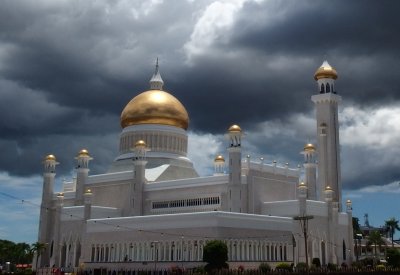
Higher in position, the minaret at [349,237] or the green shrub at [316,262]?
the minaret at [349,237]

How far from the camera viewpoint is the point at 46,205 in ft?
213

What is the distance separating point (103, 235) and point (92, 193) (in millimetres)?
10396

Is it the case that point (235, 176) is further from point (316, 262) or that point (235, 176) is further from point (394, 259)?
point (394, 259)

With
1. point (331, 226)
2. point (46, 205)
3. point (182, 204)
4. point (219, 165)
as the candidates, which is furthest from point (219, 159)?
point (46, 205)

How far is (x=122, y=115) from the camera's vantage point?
2687 inches

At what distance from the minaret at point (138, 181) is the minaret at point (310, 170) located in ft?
55.9

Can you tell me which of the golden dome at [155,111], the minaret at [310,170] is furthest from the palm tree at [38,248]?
the minaret at [310,170]

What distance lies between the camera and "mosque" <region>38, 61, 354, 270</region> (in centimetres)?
4875

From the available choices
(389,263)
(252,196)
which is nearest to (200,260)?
(252,196)

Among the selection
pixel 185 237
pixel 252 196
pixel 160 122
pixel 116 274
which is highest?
pixel 160 122

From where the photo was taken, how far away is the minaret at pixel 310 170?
2355 inches

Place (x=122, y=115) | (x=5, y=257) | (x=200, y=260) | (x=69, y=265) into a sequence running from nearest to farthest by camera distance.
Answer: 1. (x=200, y=260)
2. (x=69, y=265)
3. (x=122, y=115)
4. (x=5, y=257)

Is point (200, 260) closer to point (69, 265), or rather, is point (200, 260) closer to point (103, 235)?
point (103, 235)

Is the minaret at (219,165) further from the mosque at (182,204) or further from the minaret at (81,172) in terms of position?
the minaret at (81,172)
